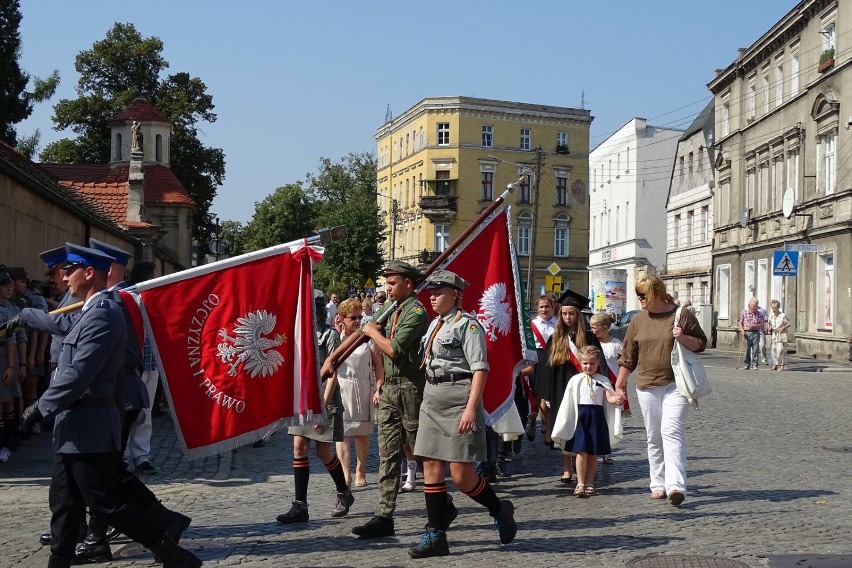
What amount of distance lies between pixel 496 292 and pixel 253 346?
2.92m

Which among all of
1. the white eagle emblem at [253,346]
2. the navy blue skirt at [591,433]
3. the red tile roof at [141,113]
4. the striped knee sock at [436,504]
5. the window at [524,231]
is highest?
the red tile roof at [141,113]

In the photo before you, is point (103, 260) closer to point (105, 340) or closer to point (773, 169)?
point (105, 340)

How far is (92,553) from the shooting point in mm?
7215

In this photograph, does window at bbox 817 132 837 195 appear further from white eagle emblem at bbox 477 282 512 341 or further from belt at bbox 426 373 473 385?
belt at bbox 426 373 473 385

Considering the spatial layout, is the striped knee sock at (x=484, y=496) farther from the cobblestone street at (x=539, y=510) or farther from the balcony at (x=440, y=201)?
the balcony at (x=440, y=201)

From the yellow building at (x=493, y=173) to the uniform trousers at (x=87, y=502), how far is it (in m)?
75.6

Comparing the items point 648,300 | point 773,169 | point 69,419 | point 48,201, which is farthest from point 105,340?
point 773,169

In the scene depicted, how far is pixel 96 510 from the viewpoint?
20.4 feet

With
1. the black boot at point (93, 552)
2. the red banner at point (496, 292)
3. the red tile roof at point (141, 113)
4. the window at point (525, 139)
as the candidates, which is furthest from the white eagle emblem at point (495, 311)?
the window at point (525, 139)

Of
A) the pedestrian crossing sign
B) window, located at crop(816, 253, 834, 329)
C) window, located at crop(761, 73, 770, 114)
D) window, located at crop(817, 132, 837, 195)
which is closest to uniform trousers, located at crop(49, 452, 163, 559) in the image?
the pedestrian crossing sign

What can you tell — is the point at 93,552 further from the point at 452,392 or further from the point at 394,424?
the point at 452,392

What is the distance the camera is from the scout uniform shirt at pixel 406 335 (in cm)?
793

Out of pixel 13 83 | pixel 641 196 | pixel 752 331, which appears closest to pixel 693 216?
pixel 641 196

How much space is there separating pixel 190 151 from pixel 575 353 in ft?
163
